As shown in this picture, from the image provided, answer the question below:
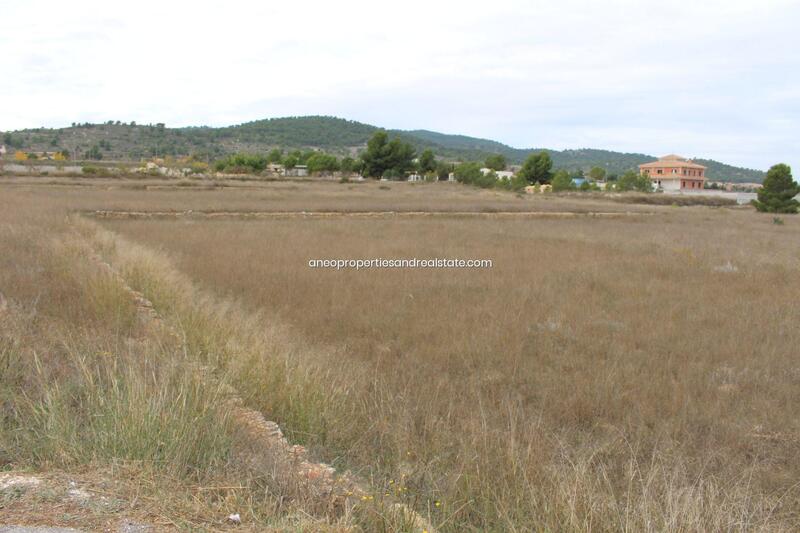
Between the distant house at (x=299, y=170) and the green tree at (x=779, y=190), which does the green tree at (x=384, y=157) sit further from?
the green tree at (x=779, y=190)

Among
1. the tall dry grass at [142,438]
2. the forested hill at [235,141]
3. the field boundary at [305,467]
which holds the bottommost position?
the field boundary at [305,467]

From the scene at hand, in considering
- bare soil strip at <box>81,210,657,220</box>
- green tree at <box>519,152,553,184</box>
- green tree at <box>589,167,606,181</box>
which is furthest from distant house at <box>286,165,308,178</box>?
bare soil strip at <box>81,210,657,220</box>

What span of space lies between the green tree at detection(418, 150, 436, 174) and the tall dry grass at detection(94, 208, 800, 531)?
236ft

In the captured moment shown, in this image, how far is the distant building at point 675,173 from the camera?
10238cm

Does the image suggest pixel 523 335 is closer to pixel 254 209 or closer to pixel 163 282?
pixel 163 282

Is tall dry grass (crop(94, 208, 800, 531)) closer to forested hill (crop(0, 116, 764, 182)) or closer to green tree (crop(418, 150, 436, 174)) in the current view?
green tree (crop(418, 150, 436, 174))

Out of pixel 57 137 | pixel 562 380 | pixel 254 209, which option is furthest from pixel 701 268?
pixel 57 137

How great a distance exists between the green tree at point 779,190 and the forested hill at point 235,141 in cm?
8075

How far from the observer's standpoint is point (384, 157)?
7988 cm

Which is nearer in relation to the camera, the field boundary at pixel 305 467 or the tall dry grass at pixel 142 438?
the tall dry grass at pixel 142 438

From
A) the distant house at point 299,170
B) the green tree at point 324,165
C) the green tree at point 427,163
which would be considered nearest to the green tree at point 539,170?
the green tree at point 427,163

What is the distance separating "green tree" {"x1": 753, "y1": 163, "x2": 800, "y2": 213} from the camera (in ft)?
145

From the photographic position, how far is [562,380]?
18.7ft

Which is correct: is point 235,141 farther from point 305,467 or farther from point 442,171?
point 305,467
